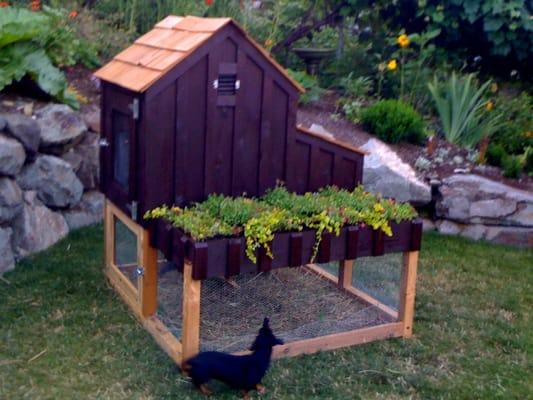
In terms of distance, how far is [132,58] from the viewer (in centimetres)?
479

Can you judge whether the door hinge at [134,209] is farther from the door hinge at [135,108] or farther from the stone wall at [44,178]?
the stone wall at [44,178]

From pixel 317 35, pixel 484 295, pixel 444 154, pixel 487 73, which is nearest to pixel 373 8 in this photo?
pixel 317 35

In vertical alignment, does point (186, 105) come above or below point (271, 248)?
above

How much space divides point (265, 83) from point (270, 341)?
4.71 ft

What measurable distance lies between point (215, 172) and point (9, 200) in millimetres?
1784

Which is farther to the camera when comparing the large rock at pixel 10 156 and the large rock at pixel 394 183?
the large rock at pixel 394 183

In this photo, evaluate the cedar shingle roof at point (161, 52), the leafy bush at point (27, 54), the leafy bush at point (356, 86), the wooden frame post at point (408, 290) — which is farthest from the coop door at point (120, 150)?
the leafy bush at point (356, 86)

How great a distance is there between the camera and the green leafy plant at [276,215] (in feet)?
13.3

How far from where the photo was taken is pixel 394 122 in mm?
7008

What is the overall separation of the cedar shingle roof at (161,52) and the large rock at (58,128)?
133 centimetres

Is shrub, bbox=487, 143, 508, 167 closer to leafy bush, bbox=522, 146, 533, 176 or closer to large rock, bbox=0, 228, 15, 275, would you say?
leafy bush, bbox=522, 146, 533, 176

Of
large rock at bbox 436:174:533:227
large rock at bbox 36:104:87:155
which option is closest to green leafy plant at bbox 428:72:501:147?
large rock at bbox 436:174:533:227

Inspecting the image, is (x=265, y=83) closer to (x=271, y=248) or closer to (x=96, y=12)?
(x=271, y=248)

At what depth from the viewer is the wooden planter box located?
12.9 ft
